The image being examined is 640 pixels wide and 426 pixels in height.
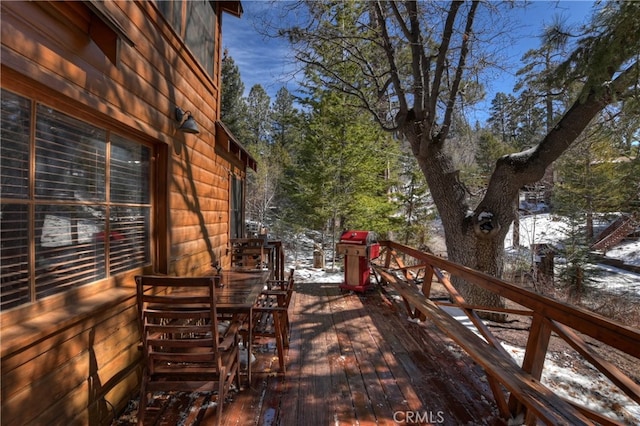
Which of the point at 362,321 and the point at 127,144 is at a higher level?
the point at 127,144

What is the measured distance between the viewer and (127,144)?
2434 mm

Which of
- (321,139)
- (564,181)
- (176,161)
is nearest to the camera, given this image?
(176,161)

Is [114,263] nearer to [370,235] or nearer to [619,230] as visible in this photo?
[370,235]

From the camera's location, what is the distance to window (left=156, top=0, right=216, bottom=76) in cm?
307

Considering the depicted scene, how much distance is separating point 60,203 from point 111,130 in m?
0.69

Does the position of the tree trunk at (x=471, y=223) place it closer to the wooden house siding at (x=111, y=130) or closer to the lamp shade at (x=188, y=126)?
the lamp shade at (x=188, y=126)

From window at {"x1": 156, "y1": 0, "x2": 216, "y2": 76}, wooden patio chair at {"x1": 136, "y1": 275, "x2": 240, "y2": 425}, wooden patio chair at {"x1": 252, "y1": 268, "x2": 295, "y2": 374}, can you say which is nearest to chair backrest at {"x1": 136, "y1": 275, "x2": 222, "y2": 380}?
wooden patio chair at {"x1": 136, "y1": 275, "x2": 240, "y2": 425}

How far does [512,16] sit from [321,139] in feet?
17.5

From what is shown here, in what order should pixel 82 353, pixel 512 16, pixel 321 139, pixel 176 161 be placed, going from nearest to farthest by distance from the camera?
pixel 82 353 → pixel 176 161 → pixel 512 16 → pixel 321 139

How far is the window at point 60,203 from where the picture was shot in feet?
4.89

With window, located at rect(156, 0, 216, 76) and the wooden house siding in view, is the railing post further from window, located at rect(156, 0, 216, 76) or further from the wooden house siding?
window, located at rect(156, 0, 216, 76)

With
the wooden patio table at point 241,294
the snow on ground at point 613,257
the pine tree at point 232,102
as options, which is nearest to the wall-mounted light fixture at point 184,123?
the wooden patio table at point 241,294

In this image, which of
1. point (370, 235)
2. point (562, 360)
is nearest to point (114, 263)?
point (370, 235)

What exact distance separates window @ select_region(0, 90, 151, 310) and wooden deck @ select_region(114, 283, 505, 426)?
3.71ft
